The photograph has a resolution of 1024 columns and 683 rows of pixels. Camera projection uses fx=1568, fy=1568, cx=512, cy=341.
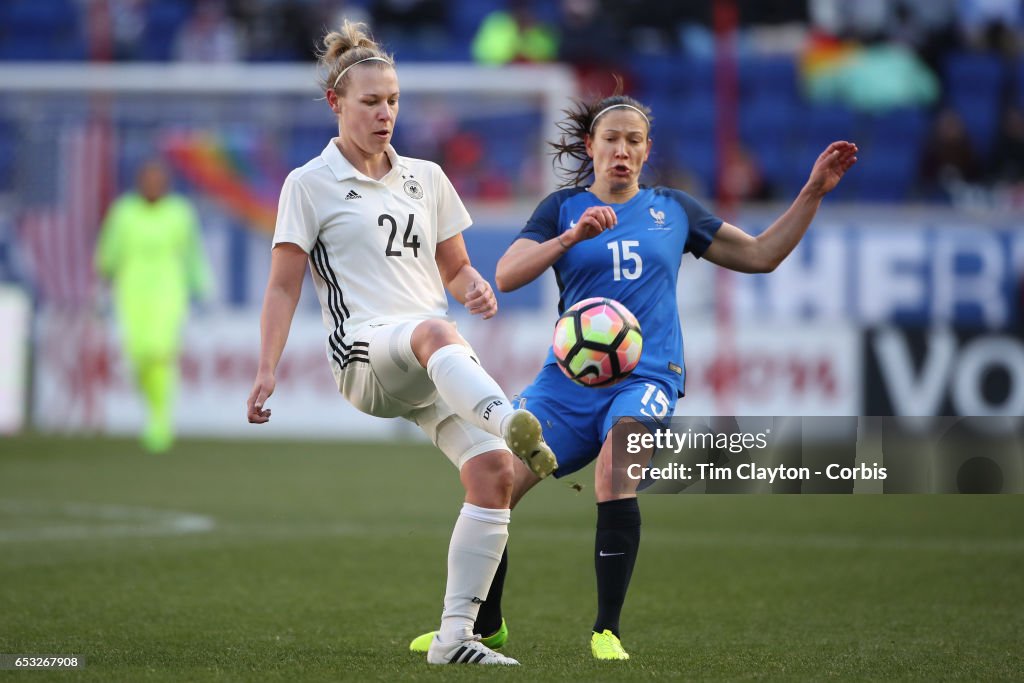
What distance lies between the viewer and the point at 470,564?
198 inches

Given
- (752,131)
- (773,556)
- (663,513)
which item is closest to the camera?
(773,556)

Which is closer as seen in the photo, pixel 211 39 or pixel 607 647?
pixel 607 647

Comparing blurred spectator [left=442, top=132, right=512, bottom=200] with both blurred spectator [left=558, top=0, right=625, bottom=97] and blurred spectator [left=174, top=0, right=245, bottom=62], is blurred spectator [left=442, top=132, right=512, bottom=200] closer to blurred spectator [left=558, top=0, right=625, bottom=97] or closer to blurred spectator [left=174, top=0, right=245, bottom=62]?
blurred spectator [left=558, top=0, right=625, bottom=97]

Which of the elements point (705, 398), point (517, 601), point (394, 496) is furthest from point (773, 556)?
point (705, 398)

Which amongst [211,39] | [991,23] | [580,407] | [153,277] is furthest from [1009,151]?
[580,407]

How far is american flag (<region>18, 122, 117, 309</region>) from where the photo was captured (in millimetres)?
15703

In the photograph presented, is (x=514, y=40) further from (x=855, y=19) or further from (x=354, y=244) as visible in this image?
(x=354, y=244)

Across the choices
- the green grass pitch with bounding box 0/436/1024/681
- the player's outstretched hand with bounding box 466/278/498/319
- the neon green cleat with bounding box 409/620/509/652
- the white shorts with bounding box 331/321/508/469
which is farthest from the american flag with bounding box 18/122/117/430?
the player's outstretched hand with bounding box 466/278/498/319

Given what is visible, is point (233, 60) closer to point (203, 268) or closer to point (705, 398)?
point (203, 268)

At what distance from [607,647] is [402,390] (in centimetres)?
108

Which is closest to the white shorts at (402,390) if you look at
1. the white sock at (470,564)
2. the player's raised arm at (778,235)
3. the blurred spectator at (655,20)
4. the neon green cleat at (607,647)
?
the white sock at (470,564)

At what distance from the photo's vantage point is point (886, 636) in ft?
19.0

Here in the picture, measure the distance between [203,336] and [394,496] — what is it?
518 cm

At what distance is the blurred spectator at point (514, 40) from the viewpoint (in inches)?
699
